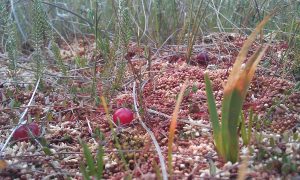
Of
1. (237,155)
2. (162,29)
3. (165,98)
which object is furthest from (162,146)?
(162,29)

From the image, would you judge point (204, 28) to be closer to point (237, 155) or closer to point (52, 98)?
point (52, 98)

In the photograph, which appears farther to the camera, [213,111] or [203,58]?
[203,58]

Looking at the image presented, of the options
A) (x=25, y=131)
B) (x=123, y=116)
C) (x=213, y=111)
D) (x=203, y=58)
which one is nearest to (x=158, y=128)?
(x=123, y=116)

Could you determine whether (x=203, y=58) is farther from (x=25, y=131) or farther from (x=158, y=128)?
(x=25, y=131)

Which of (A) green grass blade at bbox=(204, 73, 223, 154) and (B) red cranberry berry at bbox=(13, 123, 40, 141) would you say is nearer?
(A) green grass blade at bbox=(204, 73, 223, 154)

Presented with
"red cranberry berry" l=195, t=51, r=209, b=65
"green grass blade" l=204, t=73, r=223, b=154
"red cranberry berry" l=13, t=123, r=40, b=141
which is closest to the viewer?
"green grass blade" l=204, t=73, r=223, b=154

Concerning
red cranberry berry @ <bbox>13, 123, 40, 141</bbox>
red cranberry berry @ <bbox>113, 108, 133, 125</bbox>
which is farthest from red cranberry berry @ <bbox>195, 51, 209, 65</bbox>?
red cranberry berry @ <bbox>13, 123, 40, 141</bbox>

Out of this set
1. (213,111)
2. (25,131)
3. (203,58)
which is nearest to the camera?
(213,111)

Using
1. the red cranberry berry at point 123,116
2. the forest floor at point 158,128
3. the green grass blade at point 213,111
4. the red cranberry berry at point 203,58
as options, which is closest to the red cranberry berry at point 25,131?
the forest floor at point 158,128

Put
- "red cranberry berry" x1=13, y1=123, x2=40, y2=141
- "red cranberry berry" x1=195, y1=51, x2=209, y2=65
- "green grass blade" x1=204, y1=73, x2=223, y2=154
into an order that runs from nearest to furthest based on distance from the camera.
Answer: "green grass blade" x1=204, y1=73, x2=223, y2=154 < "red cranberry berry" x1=13, y1=123, x2=40, y2=141 < "red cranberry berry" x1=195, y1=51, x2=209, y2=65

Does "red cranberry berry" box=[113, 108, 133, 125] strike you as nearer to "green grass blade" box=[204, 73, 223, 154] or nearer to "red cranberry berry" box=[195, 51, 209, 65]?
"green grass blade" box=[204, 73, 223, 154]
